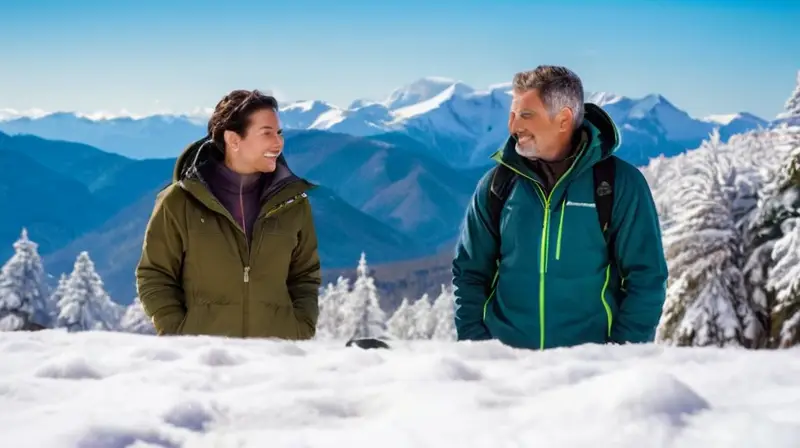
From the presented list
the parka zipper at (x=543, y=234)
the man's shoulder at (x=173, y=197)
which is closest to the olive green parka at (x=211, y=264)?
the man's shoulder at (x=173, y=197)

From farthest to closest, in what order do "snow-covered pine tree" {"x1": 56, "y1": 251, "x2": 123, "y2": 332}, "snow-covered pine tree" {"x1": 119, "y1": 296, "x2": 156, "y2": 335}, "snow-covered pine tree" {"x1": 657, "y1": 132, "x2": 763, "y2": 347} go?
"snow-covered pine tree" {"x1": 119, "y1": 296, "x2": 156, "y2": 335} → "snow-covered pine tree" {"x1": 56, "y1": 251, "x2": 123, "y2": 332} → "snow-covered pine tree" {"x1": 657, "y1": 132, "x2": 763, "y2": 347}

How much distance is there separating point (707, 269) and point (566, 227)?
69.6 feet

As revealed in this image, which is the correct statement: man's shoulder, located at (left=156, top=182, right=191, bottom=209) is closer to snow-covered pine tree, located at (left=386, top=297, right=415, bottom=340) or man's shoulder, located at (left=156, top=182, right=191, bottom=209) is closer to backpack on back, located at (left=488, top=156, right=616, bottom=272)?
backpack on back, located at (left=488, top=156, right=616, bottom=272)

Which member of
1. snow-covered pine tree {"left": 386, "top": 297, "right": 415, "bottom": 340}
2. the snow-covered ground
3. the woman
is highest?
the woman

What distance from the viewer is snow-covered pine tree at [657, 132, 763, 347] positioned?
2341cm

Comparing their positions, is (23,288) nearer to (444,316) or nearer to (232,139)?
(232,139)

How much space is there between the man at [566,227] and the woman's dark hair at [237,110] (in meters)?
1.63

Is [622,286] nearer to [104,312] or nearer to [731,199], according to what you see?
[731,199]

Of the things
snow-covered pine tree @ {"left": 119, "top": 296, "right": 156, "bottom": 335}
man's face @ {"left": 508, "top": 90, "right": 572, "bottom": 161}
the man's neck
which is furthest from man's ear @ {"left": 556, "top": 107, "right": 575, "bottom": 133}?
snow-covered pine tree @ {"left": 119, "top": 296, "right": 156, "bottom": 335}

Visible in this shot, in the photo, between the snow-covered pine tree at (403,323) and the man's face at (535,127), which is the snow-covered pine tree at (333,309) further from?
the man's face at (535,127)

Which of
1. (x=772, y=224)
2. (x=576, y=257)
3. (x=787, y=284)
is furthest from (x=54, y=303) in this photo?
(x=576, y=257)

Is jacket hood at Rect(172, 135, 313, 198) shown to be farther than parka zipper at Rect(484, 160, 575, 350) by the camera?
Yes

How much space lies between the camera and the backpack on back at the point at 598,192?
4801mm

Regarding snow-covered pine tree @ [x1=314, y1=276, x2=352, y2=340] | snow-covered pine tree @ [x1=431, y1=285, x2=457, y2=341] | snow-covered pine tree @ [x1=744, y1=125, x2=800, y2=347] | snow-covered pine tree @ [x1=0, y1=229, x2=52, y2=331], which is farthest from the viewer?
snow-covered pine tree @ [x1=314, y1=276, x2=352, y2=340]
